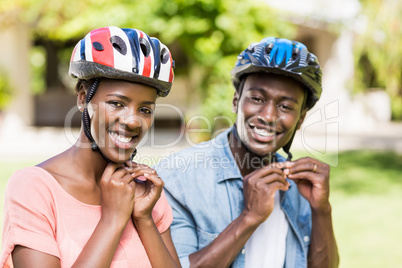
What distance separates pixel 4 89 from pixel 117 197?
14736mm

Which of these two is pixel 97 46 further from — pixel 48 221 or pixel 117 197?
pixel 48 221

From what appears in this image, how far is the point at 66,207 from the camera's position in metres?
1.92

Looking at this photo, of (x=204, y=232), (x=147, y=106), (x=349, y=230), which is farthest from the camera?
(x=349, y=230)

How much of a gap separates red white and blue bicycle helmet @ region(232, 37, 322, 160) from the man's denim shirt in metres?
0.45

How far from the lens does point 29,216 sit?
70.7 inches

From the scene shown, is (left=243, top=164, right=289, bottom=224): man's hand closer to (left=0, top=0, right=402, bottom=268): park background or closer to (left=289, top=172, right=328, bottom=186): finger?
(left=289, top=172, right=328, bottom=186): finger

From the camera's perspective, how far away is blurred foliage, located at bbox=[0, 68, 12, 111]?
1502 centimetres

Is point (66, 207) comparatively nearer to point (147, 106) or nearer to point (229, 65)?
point (147, 106)

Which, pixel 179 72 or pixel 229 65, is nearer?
pixel 229 65

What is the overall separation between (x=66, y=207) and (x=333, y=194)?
808 cm

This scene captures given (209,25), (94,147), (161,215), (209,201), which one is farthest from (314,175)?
(209,25)

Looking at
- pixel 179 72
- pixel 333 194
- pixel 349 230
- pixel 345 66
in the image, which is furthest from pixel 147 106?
pixel 345 66

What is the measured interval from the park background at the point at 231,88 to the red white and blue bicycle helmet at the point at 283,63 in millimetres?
2115

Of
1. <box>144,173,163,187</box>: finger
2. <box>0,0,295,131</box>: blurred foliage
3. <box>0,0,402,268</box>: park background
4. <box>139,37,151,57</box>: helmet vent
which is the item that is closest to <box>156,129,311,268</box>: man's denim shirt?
<box>144,173,163,187</box>: finger
